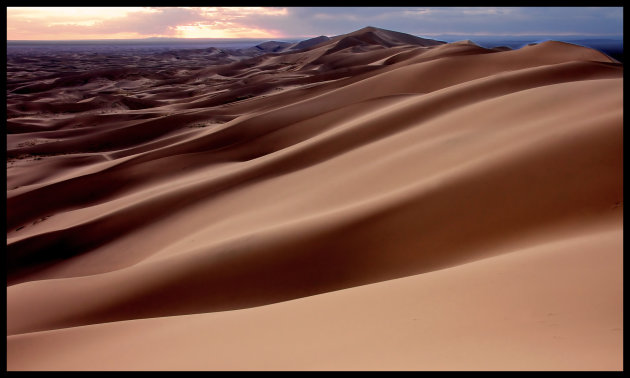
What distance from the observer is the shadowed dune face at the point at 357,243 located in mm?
2338

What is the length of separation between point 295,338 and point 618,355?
1438 mm

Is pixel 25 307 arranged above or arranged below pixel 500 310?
below

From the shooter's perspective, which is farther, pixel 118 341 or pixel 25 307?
pixel 25 307

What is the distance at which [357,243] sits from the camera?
167 inches

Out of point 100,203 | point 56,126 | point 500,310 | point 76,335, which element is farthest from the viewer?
point 56,126

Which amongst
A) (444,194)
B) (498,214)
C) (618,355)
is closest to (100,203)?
(444,194)

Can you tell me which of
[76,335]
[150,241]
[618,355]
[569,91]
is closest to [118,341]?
[76,335]

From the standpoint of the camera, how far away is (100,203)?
899 centimetres

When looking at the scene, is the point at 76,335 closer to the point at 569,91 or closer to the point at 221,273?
the point at 221,273

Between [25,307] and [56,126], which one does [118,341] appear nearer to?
[25,307]

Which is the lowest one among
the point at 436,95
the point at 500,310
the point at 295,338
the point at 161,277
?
the point at 161,277

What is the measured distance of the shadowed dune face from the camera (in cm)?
234

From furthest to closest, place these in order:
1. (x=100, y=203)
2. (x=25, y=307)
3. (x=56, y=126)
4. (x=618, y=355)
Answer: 1. (x=56, y=126)
2. (x=100, y=203)
3. (x=25, y=307)
4. (x=618, y=355)

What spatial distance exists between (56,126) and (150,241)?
1666cm
